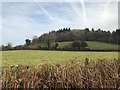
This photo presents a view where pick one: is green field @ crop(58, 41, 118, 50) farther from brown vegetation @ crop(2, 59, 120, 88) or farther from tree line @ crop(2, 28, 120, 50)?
brown vegetation @ crop(2, 59, 120, 88)

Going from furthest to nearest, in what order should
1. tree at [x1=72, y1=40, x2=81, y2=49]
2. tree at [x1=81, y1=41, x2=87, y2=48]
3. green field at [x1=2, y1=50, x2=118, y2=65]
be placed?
tree at [x1=81, y1=41, x2=87, y2=48]
tree at [x1=72, y1=40, x2=81, y2=49]
green field at [x1=2, y1=50, x2=118, y2=65]

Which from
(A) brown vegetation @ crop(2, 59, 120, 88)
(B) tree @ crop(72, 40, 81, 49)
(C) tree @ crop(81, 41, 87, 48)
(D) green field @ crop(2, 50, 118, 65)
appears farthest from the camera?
(C) tree @ crop(81, 41, 87, 48)

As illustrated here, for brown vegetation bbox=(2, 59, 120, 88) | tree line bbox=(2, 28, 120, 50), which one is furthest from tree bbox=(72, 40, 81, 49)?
brown vegetation bbox=(2, 59, 120, 88)

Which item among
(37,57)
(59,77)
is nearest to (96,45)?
(37,57)

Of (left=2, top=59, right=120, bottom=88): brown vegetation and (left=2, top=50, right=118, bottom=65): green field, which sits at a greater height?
(left=2, top=50, right=118, bottom=65): green field

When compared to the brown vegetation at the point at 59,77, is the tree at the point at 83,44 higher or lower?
higher

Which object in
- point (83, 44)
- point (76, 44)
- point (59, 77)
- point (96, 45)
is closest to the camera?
point (59, 77)

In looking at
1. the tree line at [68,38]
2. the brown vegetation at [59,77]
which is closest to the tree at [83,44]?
the tree line at [68,38]

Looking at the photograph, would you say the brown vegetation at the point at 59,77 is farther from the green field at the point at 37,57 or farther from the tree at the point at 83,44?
the tree at the point at 83,44

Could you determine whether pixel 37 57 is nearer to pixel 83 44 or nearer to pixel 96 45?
pixel 83 44

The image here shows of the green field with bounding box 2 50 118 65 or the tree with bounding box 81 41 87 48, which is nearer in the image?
the green field with bounding box 2 50 118 65

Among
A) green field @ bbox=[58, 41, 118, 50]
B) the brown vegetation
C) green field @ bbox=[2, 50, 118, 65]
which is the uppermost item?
green field @ bbox=[58, 41, 118, 50]

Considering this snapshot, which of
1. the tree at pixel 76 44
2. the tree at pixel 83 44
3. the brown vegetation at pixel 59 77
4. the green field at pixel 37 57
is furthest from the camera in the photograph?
the tree at pixel 83 44

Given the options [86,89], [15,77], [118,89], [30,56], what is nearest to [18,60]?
[30,56]
